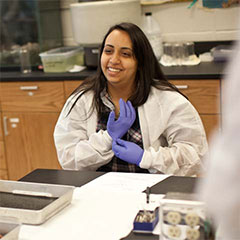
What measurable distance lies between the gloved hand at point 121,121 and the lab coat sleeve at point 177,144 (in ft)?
0.35

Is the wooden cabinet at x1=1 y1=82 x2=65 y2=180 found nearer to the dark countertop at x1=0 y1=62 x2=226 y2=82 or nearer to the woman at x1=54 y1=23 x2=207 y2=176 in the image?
the dark countertop at x1=0 y1=62 x2=226 y2=82

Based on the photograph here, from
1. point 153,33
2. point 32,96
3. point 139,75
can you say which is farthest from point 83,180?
point 153,33

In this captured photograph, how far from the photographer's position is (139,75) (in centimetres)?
205

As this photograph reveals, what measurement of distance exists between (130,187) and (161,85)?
2.08 ft

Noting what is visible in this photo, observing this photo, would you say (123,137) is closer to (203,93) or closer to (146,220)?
(146,220)

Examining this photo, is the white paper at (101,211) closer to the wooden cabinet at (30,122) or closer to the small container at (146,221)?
the small container at (146,221)

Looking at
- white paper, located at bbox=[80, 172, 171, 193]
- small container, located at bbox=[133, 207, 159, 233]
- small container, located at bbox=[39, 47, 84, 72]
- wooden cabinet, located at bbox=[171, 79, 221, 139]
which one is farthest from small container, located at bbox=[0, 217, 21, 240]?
small container, located at bbox=[39, 47, 84, 72]

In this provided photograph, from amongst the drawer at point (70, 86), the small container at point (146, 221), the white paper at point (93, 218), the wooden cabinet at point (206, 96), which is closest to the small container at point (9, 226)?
the white paper at point (93, 218)

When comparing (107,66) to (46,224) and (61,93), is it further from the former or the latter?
(61,93)

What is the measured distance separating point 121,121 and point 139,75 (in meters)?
0.25

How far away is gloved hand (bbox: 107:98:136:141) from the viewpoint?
1.92m

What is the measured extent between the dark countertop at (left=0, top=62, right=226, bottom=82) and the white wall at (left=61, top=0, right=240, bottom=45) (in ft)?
1.02

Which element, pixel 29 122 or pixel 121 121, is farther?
pixel 29 122

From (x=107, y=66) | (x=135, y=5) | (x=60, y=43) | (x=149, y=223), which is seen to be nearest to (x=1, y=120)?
(x=60, y=43)
